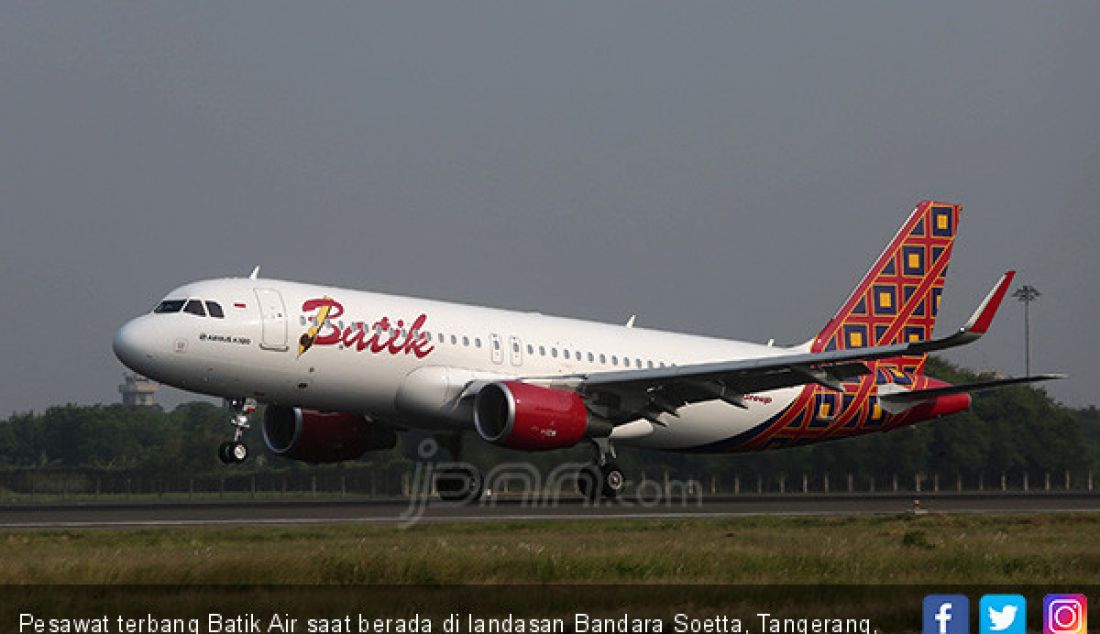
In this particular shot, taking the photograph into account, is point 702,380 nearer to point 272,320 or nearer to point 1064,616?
point 272,320

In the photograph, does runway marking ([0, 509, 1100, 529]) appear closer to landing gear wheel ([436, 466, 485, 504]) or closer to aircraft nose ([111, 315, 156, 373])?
aircraft nose ([111, 315, 156, 373])

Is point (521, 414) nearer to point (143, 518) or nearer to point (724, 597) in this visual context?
point (143, 518)

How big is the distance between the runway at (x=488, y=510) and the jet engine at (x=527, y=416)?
1.46 metres

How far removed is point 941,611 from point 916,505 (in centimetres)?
2034

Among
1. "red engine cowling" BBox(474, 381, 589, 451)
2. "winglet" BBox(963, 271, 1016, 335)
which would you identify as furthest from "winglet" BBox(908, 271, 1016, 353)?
"red engine cowling" BBox(474, 381, 589, 451)

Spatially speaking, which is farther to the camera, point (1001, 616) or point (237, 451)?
point (237, 451)

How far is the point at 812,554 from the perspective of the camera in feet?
70.4

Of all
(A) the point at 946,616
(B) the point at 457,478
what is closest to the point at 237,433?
(B) the point at 457,478

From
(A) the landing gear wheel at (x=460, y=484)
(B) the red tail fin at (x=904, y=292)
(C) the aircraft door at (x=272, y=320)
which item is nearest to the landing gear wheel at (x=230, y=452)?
(C) the aircraft door at (x=272, y=320)

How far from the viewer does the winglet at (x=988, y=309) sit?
34.1 metres

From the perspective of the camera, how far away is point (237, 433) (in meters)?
35.5

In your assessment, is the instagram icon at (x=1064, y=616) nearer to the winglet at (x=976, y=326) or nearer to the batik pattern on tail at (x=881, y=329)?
the winglet at (x=976, y=326)

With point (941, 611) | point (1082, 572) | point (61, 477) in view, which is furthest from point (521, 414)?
point (61, 477)

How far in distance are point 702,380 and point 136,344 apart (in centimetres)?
1259
